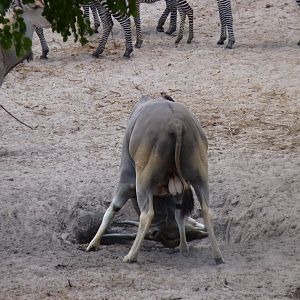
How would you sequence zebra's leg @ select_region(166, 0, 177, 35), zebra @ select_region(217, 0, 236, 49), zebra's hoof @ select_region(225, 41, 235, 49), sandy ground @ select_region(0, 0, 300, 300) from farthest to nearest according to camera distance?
1. zebra's leg @ select_region(166, 0, 177, 35)
2. zebra @ select_region(217, 0, 236, 49)
3. zebra's hoof @ select_region(225, 41, 235, 49)
4. sandy ground @ select_region(0, 0, 300, 300)

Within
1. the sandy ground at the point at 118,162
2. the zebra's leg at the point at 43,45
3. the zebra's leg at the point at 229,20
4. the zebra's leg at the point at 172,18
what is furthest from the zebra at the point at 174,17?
the zebra's leg at the point at 43,45

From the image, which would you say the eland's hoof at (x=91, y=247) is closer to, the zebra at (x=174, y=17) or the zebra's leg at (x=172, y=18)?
the zebra at (x=174, y=17)

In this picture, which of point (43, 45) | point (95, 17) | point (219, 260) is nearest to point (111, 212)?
point (219, 260)

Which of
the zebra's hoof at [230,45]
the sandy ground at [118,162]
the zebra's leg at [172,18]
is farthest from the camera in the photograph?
the zebra's leg at [172,18]

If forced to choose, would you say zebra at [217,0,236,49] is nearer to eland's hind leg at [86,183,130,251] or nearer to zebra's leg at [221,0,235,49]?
zebra's leg at [221,0,235,49]

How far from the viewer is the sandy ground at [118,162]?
6.51 m

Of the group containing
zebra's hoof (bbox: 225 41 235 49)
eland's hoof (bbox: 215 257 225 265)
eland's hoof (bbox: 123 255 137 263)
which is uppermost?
eland's hoof (bbox: 123 255 137 263)

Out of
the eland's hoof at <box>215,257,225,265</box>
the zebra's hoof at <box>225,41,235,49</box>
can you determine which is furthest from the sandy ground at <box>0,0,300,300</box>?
the zebra's hoof at <box>225,41,235,49</box>

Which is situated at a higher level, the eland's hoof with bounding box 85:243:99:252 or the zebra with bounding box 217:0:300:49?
the eland's hoof with bounding box 85:243:99:252

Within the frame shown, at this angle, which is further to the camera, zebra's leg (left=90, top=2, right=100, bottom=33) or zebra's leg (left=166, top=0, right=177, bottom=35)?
zebra's leg (left=90, top=2, right=100, bottom=33)

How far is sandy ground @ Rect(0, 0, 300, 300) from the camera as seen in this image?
256 inches

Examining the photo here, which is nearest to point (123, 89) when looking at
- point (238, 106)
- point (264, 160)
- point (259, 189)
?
point (238, 106)

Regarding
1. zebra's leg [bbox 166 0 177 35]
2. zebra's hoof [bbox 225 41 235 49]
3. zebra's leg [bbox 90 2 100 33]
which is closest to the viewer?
zebra's hoof [bbox 225 41 235 49]

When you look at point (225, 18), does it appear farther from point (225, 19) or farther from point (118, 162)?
point (118, 162)
